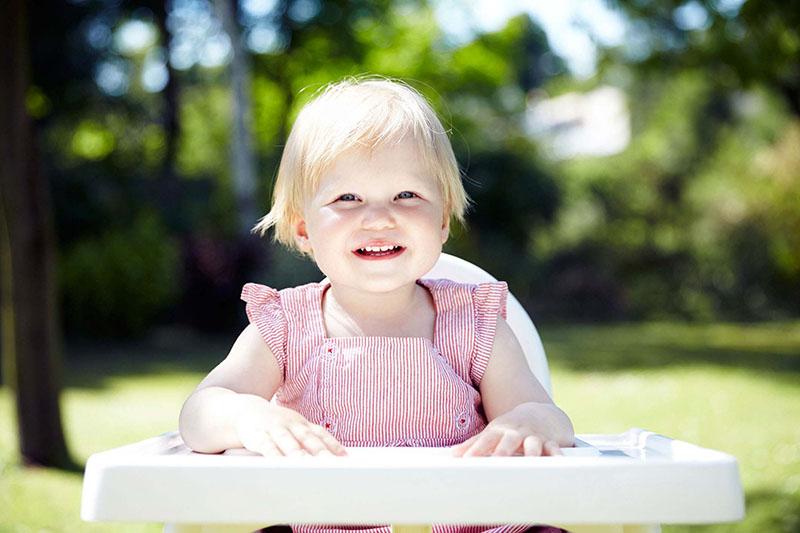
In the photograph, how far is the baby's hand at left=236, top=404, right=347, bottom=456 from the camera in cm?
125

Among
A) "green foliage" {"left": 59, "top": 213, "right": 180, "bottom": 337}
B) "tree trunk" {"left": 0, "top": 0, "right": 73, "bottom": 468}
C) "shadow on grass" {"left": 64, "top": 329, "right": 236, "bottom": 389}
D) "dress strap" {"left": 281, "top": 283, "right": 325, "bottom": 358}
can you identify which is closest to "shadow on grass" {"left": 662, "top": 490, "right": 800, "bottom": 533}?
"dress strap" {"left": 281, "top": 283, "right": 325, "bottom": 358}

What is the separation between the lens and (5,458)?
4.66 metres

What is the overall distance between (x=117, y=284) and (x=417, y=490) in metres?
9.87

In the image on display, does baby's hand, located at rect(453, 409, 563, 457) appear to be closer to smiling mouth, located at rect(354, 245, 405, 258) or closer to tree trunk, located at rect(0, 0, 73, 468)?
smiling mouth, located at rect(354, 245, 405, 258)

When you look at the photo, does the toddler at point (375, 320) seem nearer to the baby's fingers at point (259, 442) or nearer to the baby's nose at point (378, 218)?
the baby's nose at point (378, 218)

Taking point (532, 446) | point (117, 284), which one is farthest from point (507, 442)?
point (117, 284)

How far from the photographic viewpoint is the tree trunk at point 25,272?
4406mm

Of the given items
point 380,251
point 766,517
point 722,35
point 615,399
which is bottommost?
point 615,399

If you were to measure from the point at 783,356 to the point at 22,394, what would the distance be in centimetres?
667

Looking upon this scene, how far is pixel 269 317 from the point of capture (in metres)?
1.70

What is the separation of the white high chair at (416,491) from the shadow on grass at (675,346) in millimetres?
6590

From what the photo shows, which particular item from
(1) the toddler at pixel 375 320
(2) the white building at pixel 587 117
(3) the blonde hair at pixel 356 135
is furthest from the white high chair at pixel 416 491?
(2) the white building at pixel 587 117

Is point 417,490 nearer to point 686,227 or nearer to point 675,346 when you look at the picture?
point 675,346

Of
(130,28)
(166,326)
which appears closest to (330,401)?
(166,326)
